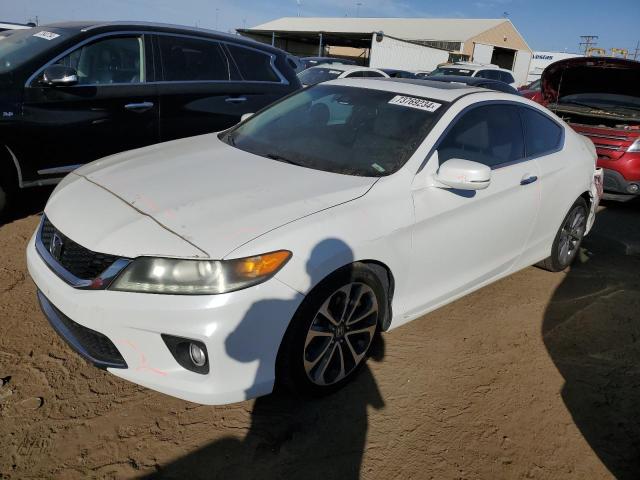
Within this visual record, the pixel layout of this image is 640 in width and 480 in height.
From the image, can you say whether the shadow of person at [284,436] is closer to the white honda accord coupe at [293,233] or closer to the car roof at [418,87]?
the white honda accord coupe at [293,233]

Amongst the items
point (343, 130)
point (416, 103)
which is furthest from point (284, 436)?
point (416, 103)

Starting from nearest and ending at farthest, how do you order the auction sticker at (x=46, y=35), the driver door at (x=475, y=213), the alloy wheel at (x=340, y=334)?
the alloy wheel at (x=340, y=334) < the driver door at (x=475, y=213) < the auction sticker at (x=46, y=35)

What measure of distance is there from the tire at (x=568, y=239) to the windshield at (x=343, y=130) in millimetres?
1833

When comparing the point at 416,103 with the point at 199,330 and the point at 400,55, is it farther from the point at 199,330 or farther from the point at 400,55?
the point at 400,55

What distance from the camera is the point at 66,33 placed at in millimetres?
4406

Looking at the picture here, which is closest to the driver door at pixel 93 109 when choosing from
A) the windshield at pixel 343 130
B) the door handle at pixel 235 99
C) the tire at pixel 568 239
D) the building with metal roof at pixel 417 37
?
the door handle at pixel 235 99

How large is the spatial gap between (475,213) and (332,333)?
123 centimetres

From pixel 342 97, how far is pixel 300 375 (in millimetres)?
1987

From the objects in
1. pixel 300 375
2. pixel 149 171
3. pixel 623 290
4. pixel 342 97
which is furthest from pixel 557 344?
pixel 149 171

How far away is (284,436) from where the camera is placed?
2.36 meters

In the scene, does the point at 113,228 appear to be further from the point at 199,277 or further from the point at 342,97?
the point at 342,97

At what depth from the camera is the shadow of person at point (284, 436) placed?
211cm

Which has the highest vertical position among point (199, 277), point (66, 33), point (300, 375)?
point (66, 33)

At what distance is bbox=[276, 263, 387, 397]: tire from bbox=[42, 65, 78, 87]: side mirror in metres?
3.11
